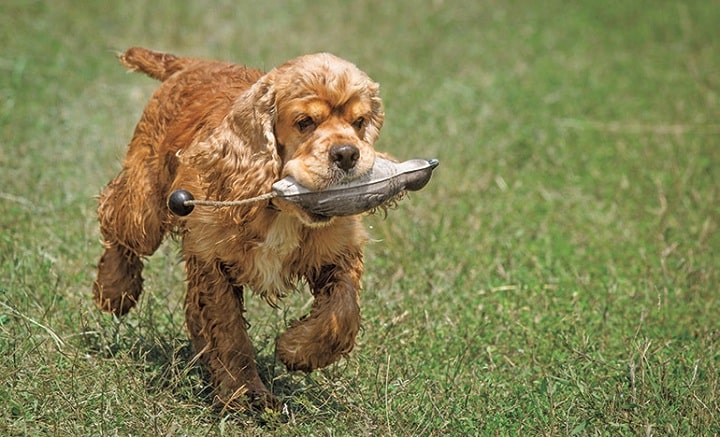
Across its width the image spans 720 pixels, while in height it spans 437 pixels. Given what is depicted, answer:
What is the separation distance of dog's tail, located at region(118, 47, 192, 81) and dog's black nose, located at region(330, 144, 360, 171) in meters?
1.77

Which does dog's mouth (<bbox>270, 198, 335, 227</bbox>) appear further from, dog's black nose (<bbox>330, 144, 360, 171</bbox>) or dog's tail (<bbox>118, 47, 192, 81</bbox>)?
dog's tail (<bbox>118, 47, 192, 81</bbox>)

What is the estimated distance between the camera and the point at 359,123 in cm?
459

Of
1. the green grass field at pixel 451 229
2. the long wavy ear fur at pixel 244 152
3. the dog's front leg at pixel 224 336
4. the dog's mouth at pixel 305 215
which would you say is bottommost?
the green grass field at pixel 451 229

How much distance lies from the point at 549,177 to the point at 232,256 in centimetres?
399

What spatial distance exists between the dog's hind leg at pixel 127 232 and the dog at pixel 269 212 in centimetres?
11

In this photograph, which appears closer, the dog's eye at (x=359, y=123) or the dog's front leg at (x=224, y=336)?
the dog's eye at (x=359, y=123)

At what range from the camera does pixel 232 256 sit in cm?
478

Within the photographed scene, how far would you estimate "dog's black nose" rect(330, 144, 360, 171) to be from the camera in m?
4.28

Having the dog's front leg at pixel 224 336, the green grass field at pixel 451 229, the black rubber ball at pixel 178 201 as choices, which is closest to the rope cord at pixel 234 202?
the black rubber ball at pixel 178 201

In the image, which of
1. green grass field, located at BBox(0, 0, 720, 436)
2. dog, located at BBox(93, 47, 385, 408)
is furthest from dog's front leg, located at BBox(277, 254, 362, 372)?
green grass field, located at BBox(0, 0, 720, 436)

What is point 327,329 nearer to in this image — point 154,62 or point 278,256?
point 278,256

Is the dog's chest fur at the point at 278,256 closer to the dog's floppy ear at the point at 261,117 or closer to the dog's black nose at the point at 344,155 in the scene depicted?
the dog's floppy ear at the point at 261,117

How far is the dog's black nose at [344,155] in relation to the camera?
169 inches

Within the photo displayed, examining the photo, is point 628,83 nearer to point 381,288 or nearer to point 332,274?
point 381,288
